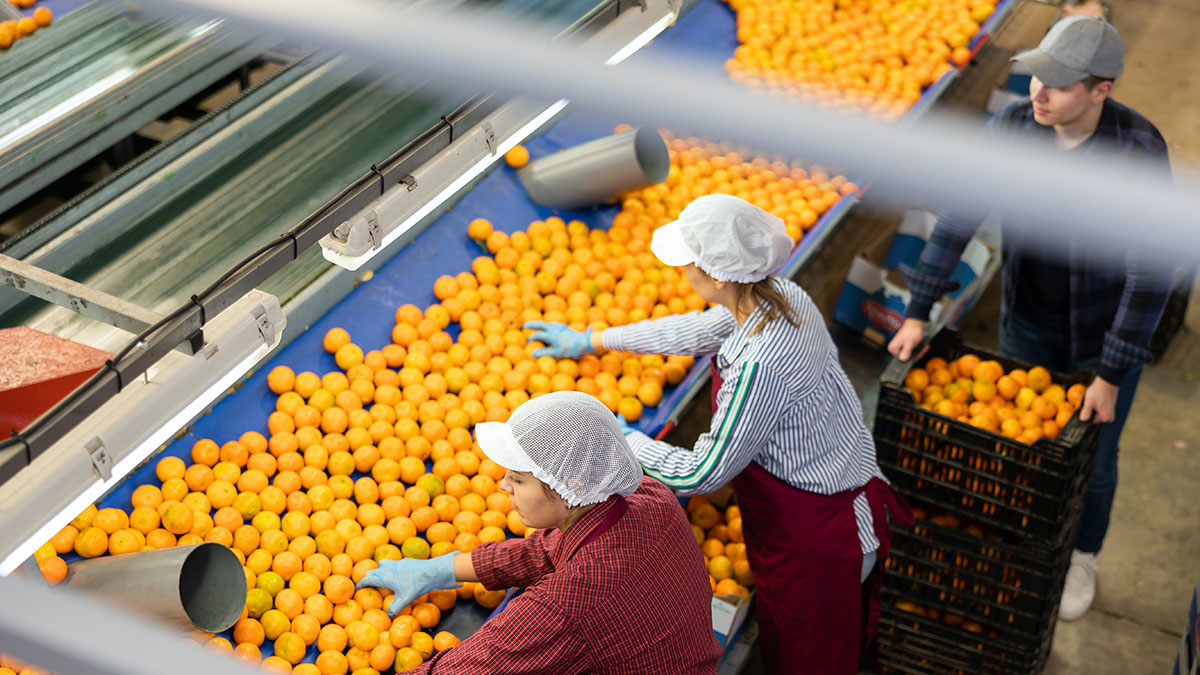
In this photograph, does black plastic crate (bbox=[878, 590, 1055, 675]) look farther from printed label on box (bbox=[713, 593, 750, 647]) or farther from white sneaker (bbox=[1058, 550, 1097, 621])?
printed label on box (bbox=[713, 593, 750, 647])

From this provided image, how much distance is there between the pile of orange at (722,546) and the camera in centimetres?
387

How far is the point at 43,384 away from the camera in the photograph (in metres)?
2.20

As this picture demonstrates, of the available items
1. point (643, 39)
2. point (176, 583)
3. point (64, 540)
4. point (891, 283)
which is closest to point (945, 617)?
point (891, 283)

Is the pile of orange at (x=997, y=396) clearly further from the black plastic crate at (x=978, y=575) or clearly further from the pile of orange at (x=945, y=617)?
the pile of orange at (x=945, y=617)

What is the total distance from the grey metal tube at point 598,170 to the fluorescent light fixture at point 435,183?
143cm

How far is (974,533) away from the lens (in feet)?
12.9

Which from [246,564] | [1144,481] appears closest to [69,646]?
[246,564]

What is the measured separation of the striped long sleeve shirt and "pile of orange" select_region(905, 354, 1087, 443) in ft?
1.83

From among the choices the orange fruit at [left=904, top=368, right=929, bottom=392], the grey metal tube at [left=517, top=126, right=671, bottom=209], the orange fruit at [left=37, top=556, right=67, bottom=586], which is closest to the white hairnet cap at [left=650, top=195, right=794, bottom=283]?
the orange fruit at [left=904, top=368, right=929, bottom=392]

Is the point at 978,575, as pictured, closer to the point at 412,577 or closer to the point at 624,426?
the point at 624,426

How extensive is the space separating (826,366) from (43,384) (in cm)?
211

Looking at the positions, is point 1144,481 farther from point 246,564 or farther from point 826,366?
point 246,564

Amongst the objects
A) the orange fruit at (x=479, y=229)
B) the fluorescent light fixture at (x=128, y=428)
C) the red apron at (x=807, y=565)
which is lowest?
the red apron at (x=807, y=565)

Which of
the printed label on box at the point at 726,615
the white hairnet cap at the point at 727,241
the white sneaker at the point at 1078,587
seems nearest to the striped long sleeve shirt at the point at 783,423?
the white hairnet cap at the point at 727,241
